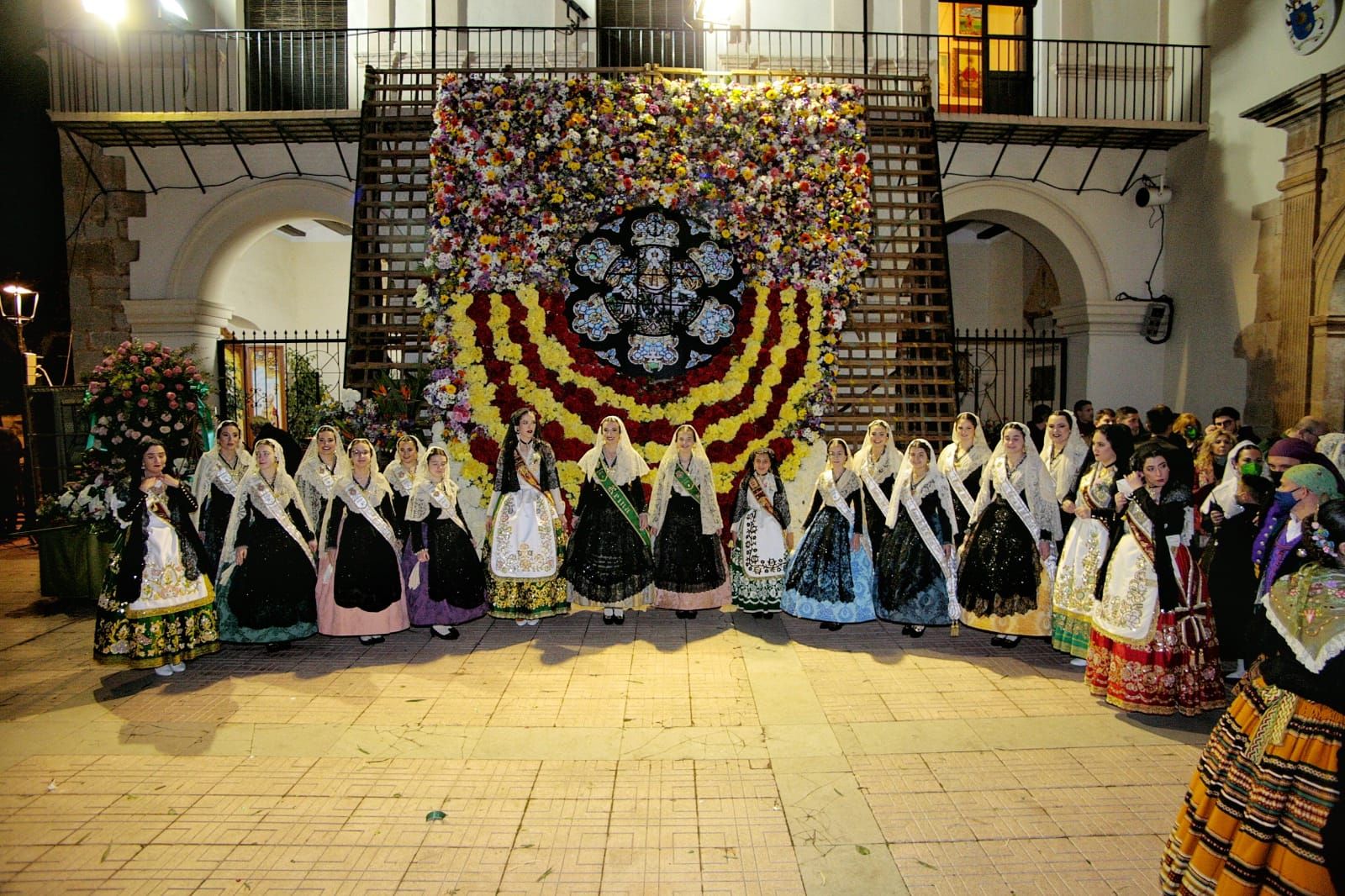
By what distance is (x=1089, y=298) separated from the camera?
12.1 metres

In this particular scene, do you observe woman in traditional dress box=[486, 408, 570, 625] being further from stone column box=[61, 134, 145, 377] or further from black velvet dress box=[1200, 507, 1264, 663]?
stone column box=[61, 134, 145, 377]

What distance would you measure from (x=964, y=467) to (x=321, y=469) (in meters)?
5.12

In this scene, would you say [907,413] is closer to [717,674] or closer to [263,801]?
[717,674]

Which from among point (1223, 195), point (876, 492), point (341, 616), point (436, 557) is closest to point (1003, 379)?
point (1223, 195)

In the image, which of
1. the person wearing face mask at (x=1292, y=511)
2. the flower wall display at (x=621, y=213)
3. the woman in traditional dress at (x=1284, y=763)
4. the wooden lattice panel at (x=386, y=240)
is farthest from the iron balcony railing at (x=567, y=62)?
the woman in traditional dress at (x=1284, y=763)

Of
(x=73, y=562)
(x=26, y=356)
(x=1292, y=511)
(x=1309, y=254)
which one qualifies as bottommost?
(x=73, y=562)

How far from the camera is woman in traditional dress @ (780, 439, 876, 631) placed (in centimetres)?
Result: 707

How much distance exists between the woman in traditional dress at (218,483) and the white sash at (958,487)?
17.8 feet

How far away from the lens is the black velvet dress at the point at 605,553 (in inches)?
291

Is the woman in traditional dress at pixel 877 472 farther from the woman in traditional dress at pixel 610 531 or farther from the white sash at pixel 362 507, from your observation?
the white sash at pixel 362 507

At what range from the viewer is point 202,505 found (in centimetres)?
671

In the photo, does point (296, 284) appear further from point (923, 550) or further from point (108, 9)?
point (923, 550)

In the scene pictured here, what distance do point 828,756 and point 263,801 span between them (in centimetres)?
289

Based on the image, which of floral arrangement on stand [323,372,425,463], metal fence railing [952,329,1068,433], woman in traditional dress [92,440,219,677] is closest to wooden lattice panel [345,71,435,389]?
floral arrangement on stand [323,372,425,463]
